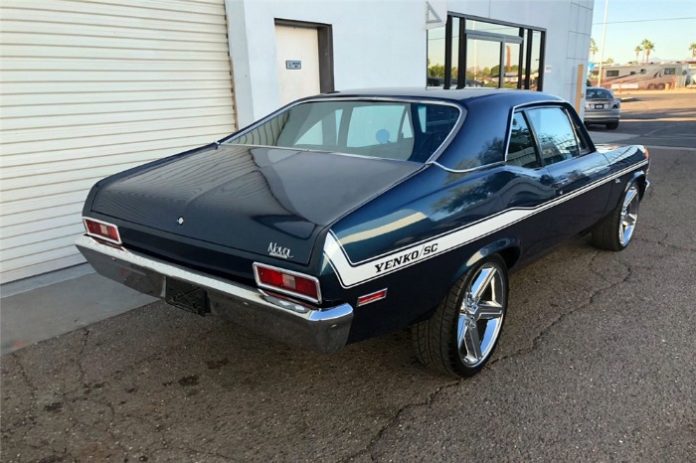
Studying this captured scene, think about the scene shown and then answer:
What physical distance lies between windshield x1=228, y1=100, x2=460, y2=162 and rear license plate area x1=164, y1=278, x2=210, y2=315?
3.88 feet

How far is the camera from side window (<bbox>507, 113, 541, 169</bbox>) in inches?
120

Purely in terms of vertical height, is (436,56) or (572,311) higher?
(436,56)

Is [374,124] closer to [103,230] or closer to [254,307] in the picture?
[254,307]

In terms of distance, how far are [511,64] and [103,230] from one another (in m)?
11.5

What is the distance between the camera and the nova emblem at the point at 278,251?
207 centimetres

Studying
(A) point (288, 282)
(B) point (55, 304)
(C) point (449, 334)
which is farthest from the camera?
(B) point (55, 304)

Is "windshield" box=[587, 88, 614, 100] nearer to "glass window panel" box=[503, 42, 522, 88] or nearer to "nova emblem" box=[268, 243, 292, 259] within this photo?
"glass window panel" box=[503, 42, 522, 88]

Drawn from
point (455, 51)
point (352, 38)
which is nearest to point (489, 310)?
point (352, 38)

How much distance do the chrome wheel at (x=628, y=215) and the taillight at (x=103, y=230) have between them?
164 inches

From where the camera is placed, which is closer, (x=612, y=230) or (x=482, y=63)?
(x=612, y=230)

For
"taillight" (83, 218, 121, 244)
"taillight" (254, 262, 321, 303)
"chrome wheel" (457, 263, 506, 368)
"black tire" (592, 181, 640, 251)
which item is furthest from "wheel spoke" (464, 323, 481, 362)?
"black tire" (592, 181, 640, 251)

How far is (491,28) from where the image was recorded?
10.8 m

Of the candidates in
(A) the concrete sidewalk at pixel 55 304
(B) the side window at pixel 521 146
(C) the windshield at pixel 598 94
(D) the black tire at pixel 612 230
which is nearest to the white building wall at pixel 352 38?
(A) the concrete sidewalk at pixel 55 304

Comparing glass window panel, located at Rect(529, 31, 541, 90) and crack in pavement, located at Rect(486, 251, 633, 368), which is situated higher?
glass window panel, located at Rect(529, 31, 541, 90)
